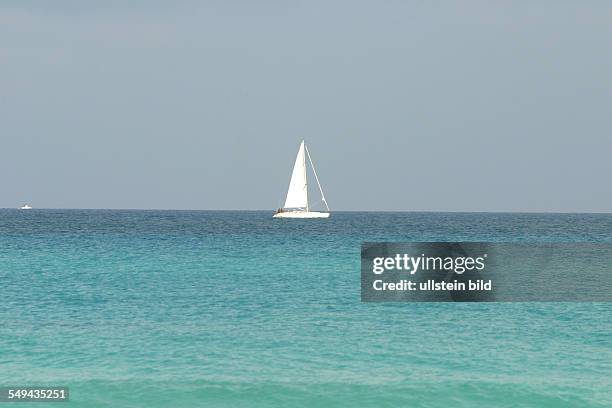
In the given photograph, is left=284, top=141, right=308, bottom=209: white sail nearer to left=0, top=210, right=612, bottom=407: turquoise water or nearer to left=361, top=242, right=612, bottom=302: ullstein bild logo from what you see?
left=361, top=242, right=612, bottom=302: ullstein bild logo

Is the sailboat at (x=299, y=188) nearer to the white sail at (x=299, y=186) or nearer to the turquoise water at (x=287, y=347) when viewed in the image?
the white sail at (x=299, y=186)

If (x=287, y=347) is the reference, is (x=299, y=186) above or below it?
above

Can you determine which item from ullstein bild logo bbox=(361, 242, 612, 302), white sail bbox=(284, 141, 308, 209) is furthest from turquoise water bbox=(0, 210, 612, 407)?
white sail bbox=(284, 141, 308, 209)

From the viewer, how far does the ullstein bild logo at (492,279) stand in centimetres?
3291

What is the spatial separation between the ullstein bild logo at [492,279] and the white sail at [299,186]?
56.6 metres

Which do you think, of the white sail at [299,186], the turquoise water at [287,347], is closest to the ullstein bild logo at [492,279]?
the turquoise water at [287,347]

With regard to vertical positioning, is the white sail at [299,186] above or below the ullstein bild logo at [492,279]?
above

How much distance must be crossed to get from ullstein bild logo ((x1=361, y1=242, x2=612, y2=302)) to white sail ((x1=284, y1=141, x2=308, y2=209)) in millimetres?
56559

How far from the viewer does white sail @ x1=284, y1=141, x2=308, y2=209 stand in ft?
385

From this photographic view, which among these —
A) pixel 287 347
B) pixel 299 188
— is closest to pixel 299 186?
pixel 299 188

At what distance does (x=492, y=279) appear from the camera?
145 feet

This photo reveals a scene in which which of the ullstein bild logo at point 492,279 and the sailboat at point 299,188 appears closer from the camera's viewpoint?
the ullstein bild logo at point 492,279

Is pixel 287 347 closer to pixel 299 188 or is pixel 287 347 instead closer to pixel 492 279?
pixel 492 279

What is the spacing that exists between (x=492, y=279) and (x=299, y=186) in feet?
252
